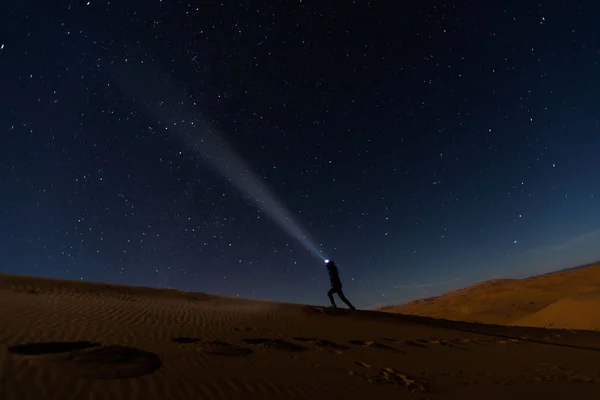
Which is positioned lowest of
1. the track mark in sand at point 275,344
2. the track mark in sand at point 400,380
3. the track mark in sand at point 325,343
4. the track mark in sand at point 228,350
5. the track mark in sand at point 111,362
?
the track mark in sand at point 400,380

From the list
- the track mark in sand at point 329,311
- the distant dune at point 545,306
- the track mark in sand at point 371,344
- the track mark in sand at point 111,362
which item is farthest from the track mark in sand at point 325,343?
the distant dune at point 545,306

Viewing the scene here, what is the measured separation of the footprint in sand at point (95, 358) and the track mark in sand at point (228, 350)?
1.22m

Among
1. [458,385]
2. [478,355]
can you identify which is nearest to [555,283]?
[478,355]

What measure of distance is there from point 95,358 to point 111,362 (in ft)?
1.04

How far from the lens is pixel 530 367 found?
790 centimetres

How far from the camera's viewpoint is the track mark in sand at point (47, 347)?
5435 mm

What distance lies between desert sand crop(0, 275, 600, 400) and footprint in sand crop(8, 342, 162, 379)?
15 millimetres

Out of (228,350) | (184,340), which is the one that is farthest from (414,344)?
(184,340)

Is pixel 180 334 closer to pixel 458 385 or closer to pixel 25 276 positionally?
pixel 458 385

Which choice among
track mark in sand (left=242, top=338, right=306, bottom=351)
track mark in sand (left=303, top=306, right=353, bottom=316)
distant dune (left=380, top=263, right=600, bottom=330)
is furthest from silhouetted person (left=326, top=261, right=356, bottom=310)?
distant dune (left=380, top=263, right=600, bottom=330)

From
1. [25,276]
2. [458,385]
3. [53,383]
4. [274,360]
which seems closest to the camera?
[53,383]

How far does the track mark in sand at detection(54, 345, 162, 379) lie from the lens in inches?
190

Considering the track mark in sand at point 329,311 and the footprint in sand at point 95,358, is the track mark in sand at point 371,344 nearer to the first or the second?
the footprint in sand at point 95,358

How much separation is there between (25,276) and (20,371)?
17.3 metres
